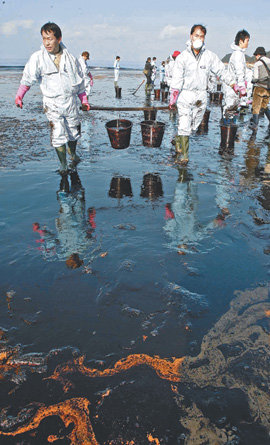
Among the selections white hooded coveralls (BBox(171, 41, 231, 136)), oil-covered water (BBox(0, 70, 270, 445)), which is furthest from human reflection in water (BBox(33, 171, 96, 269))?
white hooded coveralls (BBox(171, 41, 231, 136))

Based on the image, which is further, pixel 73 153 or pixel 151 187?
pixel 73 153

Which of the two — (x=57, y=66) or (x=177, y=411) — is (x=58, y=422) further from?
(x=57, y=66)

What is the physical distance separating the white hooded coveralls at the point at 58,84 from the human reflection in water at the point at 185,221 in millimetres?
2361

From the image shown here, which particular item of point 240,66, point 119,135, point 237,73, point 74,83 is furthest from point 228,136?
point 74,83

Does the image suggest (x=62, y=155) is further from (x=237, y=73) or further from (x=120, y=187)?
(x=237, y=73)

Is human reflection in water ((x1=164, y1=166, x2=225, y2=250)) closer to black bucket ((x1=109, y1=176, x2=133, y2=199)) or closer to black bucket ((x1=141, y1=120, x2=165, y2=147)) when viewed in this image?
black bucket ((x1=109, y1=176, x2=133, y2=199))

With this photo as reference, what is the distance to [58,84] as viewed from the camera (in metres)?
4.94

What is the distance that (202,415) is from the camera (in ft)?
5.68

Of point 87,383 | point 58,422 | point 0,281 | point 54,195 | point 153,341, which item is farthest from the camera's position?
point 54,195

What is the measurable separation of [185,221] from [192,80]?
10.5ft

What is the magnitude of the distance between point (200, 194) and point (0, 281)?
316 cm

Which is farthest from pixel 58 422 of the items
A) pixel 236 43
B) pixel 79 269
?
pixel 236 43

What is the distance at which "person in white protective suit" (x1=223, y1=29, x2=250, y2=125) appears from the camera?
6988 mm

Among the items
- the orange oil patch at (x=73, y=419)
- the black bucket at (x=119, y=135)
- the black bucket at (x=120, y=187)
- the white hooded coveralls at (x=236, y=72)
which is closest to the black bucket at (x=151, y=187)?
the black bucket at (x=120, y=187)
